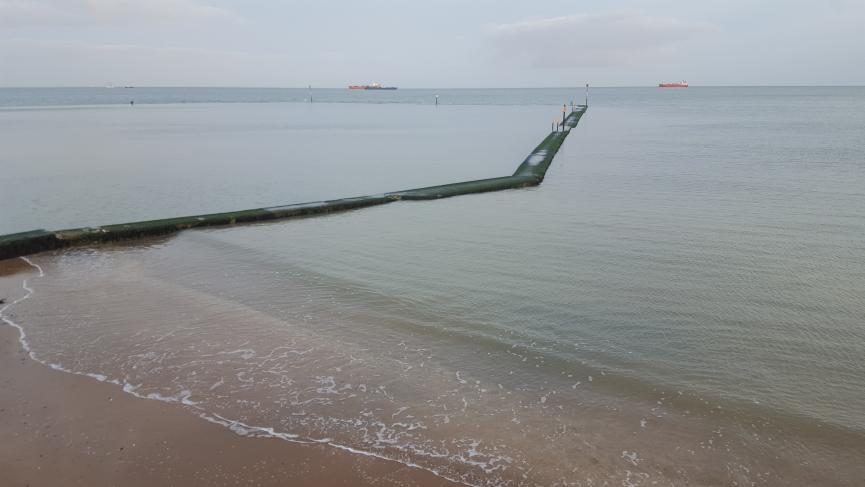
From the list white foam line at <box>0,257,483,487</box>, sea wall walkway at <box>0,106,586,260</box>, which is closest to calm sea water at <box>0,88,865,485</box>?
white foam line at <box>0,257,483,487</box>

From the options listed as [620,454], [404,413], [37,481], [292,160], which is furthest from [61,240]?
[292,160]

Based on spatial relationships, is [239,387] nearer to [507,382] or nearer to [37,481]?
[37,481]

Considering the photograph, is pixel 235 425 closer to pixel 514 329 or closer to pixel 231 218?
pixel 514 329

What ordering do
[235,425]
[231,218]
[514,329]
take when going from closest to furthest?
[235,425], [514,329], [231,218]

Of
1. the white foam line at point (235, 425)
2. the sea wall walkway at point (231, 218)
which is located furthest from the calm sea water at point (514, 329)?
the sea wall walkway at point (231, 218)

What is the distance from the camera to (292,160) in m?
23.8

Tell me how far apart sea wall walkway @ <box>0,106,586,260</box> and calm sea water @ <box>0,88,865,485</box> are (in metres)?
0.51

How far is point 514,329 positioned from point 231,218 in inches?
318

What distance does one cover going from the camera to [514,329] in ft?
23.2

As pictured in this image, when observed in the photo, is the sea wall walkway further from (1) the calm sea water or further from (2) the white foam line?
(2) the white foam line

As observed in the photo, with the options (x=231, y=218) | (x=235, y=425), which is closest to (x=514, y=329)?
(x=235, y=425)

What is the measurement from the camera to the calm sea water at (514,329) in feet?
16.1

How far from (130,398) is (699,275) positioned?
7.35 metres

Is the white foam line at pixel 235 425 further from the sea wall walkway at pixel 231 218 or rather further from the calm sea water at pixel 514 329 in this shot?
the sea wall walkway at pixel 231 218
